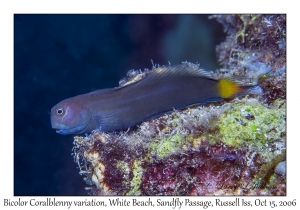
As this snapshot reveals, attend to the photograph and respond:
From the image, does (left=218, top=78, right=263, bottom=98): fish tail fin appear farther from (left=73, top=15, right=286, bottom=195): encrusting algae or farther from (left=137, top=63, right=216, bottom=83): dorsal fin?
(left=137, top=63, right=216, bottom=83): dorsal fin

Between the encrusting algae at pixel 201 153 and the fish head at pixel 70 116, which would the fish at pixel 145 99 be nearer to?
the fish head at pixel 70 116

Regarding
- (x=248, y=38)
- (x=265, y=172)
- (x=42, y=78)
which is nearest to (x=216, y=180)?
(x=265, y=172)

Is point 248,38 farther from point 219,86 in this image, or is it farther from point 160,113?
point 160,113

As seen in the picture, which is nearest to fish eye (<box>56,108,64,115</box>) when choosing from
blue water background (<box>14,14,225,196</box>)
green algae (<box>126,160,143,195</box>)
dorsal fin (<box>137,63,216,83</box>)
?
dorsal fin (<box>137,63,216,83</box>)

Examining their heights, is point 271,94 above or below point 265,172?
above

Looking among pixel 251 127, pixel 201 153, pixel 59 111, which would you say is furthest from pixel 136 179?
pixel 59 111

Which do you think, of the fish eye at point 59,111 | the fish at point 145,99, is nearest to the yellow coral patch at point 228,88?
the fish at point 145,99
